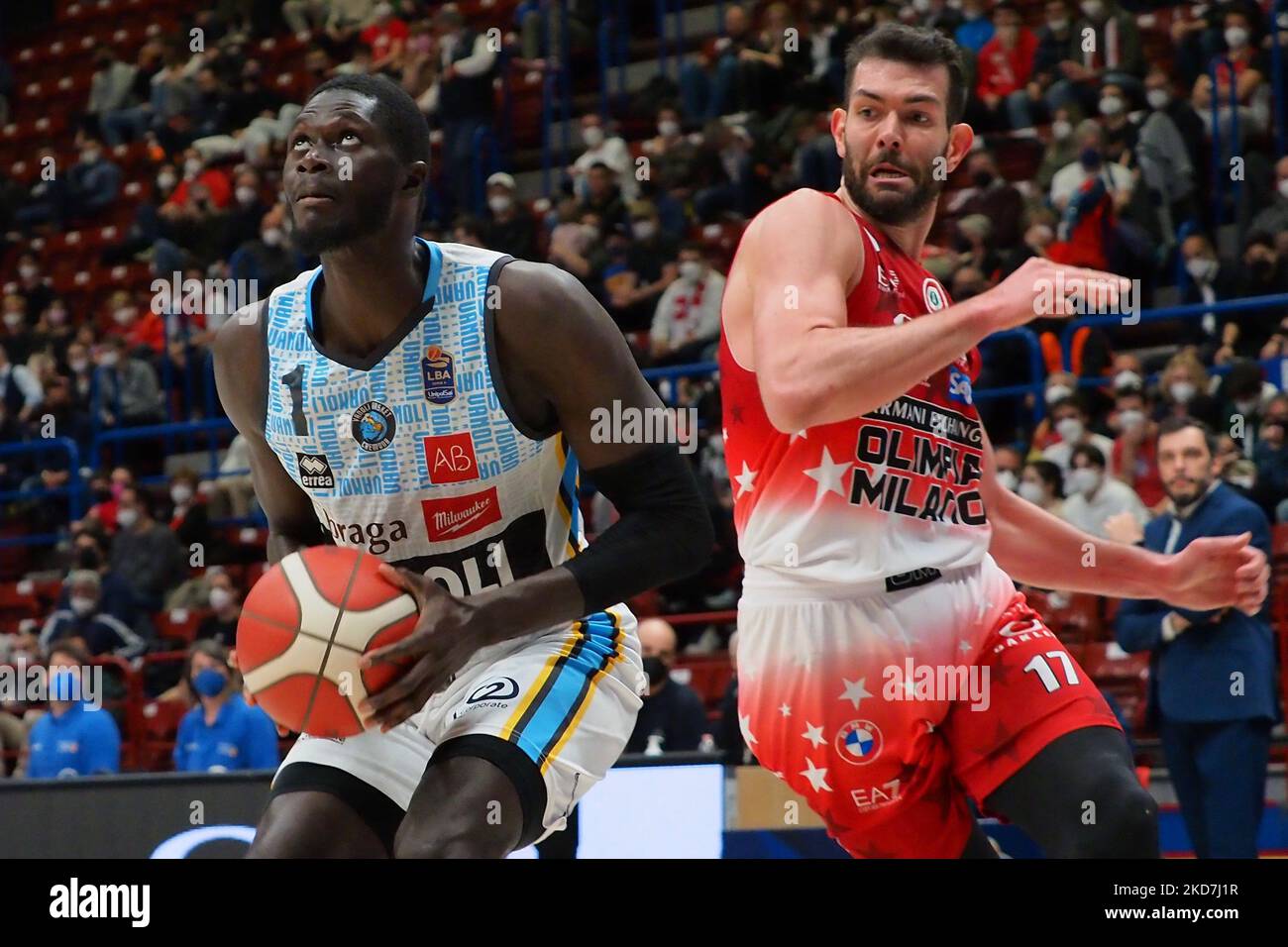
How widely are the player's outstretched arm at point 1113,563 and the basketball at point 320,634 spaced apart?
1449 mm

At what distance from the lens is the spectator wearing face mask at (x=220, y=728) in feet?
31.4

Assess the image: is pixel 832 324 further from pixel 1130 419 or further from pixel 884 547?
pixel 1130 419

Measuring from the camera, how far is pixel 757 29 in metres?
14.6

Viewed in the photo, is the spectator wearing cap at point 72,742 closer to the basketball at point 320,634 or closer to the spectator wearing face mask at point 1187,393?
the spectator wearing face mask at point 1187,393

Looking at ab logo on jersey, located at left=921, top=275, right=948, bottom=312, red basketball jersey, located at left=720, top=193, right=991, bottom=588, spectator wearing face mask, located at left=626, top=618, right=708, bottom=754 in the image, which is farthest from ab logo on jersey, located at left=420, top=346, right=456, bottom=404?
spectator wearing face mask, located at left=626, top=618, right=708, bottom=754

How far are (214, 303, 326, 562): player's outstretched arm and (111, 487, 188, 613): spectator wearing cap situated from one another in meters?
9.13

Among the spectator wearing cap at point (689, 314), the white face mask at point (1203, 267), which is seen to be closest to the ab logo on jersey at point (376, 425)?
the white face mask at point (1203, 267)

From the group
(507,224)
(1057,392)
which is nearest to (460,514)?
(1057,392)

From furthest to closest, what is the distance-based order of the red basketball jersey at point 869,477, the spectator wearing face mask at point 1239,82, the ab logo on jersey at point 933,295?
the spectator wearing face mask at point 1239,82, the ab logo on jersey at point 933,295, the red basketball jersey at point 869,477

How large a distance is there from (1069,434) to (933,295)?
5.85m

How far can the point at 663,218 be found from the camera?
44.4ft

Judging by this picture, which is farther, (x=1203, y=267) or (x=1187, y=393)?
(x=1203, y=267)

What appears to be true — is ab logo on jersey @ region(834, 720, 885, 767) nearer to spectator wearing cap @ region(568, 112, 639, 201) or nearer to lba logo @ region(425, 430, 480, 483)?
lba logo @ region(425, 430, 480, 483)
